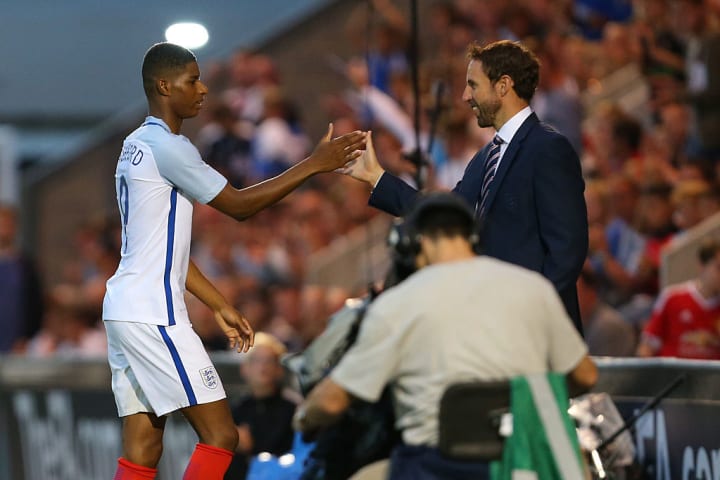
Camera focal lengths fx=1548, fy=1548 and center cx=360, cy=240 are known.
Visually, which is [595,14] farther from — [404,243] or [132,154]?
[404,243]

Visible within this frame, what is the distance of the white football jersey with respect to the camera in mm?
5801

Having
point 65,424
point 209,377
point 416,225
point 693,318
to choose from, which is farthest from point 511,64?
point 65,424

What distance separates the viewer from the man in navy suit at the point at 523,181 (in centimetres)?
588

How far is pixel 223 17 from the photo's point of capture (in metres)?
22.1

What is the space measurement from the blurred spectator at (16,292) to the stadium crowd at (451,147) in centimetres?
2

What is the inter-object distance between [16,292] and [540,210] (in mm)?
8921

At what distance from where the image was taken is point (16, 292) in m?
14.0

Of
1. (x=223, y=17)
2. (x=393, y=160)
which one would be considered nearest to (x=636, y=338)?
(x=393, y=160)

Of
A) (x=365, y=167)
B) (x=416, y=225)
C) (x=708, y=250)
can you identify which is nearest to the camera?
(x=416, y=225)

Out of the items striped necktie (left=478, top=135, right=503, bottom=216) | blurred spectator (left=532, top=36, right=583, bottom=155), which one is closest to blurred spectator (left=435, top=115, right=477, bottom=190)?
blurred spectator (left=532, top=36, right=583, bottom=155)

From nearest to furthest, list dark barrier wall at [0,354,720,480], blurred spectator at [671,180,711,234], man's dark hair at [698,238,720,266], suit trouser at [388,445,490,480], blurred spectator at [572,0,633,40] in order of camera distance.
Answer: suit trouser at [388,445,490,480]
man's dark hair at [698,238,720,266]
blurred spectator at [671,180,711,234]
dark barrier wall at [0,354,720,480]
blurred spectator at [572,0,633,40]

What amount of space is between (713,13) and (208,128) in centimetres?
661

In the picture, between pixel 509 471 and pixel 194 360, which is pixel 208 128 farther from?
pixel 509 471

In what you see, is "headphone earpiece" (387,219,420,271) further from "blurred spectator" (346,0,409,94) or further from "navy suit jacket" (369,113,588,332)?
"blurred spectator" (346,0,409,94)
